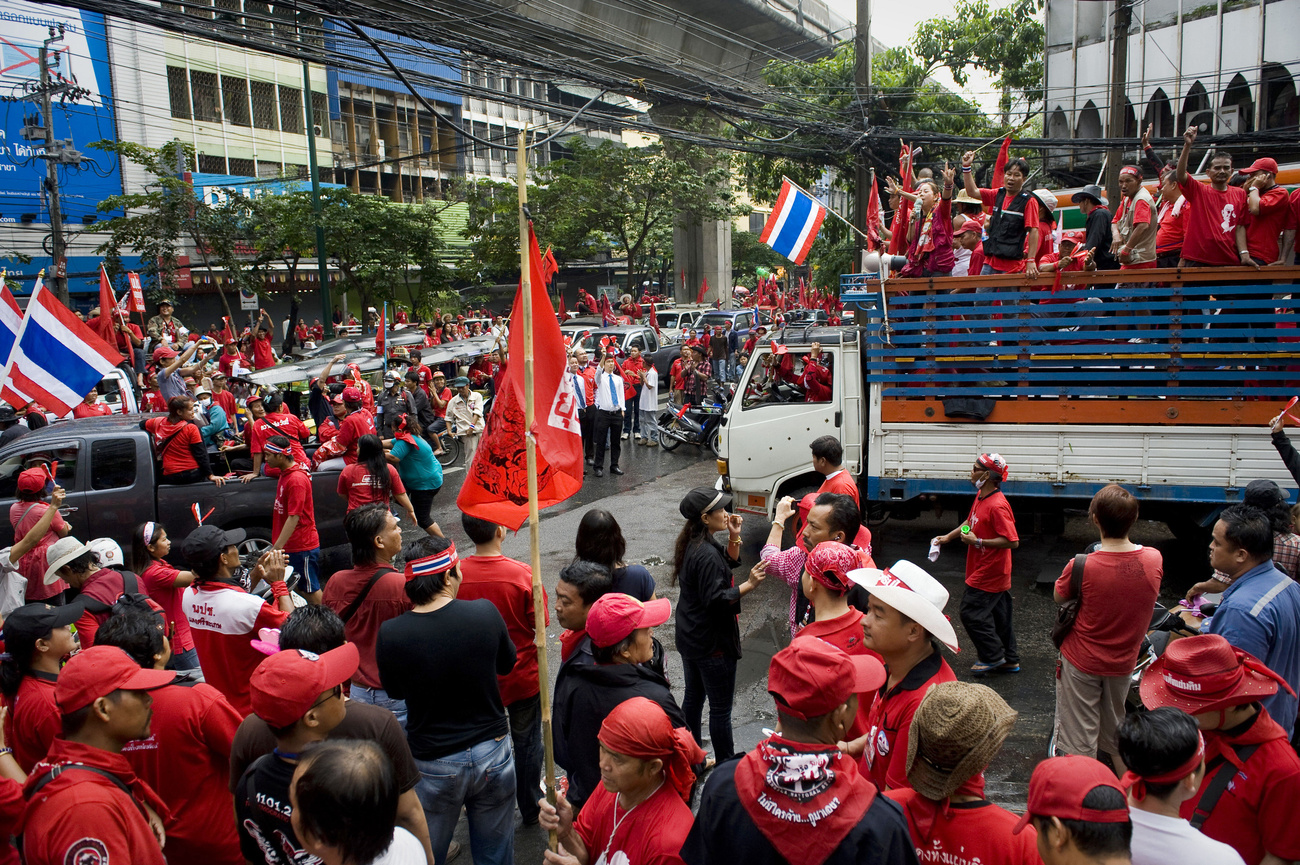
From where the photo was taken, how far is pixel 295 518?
23.5 ft

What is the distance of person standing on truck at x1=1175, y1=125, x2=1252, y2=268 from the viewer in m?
7.46

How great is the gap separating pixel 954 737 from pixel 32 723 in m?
3.30

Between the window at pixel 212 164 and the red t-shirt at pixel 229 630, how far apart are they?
30.9 metres

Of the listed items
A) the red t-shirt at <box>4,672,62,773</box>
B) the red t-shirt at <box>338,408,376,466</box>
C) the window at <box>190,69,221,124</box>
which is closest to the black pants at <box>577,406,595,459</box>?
the red t-shirt at <box>338,408,376,466</box>

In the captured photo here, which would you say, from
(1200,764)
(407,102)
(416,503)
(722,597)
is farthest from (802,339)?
(407,102)

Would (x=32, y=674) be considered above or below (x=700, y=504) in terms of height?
below

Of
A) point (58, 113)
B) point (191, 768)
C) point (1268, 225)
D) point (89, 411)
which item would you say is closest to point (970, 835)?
point (191, 768)

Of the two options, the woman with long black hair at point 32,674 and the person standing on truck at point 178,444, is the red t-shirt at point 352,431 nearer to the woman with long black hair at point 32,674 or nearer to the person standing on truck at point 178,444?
the person standing on truck at point 178,444

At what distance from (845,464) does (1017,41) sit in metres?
19.2

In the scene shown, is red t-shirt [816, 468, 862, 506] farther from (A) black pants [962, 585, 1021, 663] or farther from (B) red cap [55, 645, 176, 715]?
(B) red cap [55, 645, 176, 715]

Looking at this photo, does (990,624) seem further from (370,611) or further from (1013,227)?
(370,611)

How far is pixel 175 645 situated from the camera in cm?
506

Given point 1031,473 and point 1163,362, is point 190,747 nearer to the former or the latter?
point 1031,473

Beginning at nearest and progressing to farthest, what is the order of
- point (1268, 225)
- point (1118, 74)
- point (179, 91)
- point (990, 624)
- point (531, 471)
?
point (531, 471) < point (990, 624) < point (1268, 225) < point (1118, 74) < point (179, 91)
